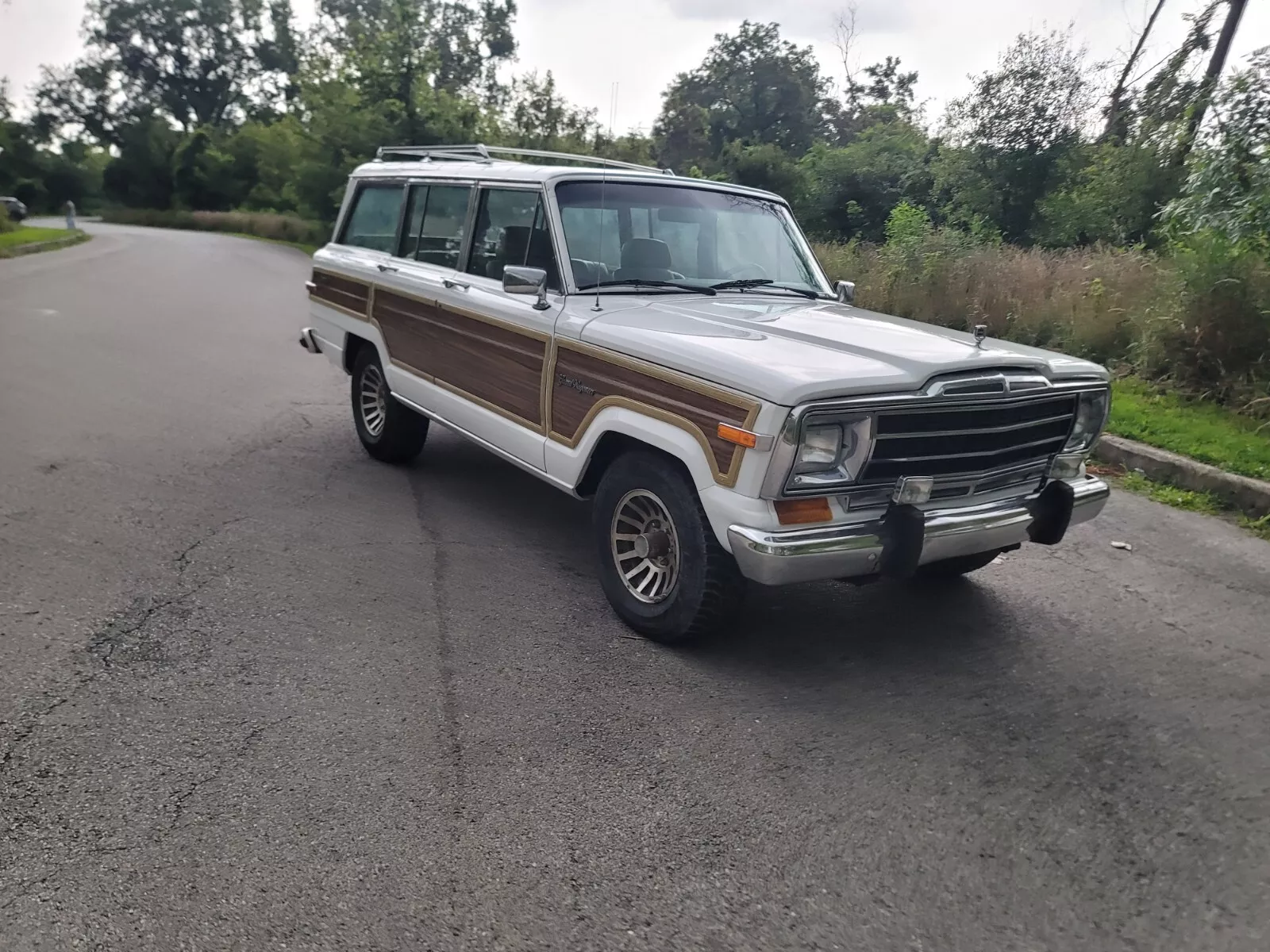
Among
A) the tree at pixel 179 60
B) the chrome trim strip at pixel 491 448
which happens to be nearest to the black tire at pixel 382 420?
the chrome trim strip at pixel 491 448

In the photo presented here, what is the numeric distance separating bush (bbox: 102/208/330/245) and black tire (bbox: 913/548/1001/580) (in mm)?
30221

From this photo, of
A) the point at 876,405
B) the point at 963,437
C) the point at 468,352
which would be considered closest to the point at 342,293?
the point at 468,352

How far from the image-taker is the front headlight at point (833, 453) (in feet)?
11.5

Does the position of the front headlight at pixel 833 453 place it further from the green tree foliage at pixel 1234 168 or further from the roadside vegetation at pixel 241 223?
the roadside vegetation at pixel 241 223

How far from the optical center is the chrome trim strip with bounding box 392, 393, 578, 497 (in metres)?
4.63

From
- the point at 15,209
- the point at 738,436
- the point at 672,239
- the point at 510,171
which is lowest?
the point at 15,209

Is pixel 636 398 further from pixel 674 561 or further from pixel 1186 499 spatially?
pixel 1186 499

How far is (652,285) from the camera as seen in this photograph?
4.81 metres

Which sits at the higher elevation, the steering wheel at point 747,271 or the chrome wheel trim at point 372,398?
the steering wheel at point 747,271

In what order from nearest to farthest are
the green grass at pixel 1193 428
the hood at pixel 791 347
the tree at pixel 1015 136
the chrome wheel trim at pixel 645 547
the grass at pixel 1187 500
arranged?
the hood at pixel 791 347, the chrome wheel trim at pixel 645 547, the grass at pixel 1187 500, the green grass at pixel 1193 428, the tree at pixel 1015 136

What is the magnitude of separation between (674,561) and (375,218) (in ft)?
13.3

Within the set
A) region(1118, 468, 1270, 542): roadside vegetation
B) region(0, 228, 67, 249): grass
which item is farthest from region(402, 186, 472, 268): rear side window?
region(0, 228, 67, 249): grass

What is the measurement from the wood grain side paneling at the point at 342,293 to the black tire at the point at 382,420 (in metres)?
0.30

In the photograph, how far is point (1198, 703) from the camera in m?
3.92
